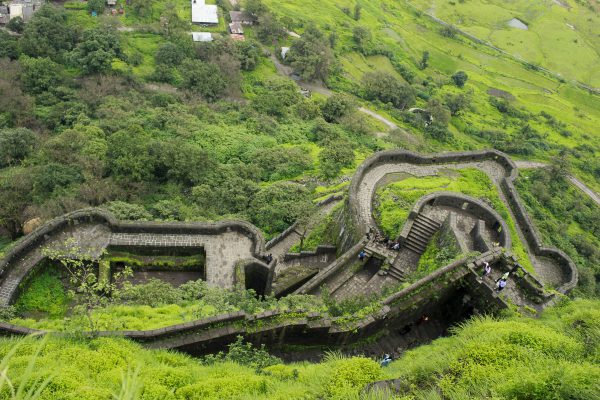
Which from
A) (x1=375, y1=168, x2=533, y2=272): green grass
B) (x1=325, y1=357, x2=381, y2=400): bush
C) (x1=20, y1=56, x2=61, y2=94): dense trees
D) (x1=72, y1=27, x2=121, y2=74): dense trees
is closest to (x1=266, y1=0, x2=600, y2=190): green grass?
(x1=72, y1=27, x2=121, y2=74): dense trees

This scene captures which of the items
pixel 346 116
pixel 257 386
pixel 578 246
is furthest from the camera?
pixel 346 116

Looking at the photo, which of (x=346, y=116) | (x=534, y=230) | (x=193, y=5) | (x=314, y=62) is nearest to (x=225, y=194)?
(x=534, y=230)

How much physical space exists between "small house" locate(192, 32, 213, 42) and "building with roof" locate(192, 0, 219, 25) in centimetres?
656

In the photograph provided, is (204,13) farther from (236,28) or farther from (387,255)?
(387,255)

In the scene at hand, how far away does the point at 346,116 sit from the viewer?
56.7 metres

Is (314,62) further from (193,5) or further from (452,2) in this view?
(452,2)

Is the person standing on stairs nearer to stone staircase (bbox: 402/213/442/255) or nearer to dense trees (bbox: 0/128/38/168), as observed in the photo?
stone staircase (bbox: 402/213/442/255)

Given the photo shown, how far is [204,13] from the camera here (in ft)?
259

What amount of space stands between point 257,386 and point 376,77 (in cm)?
7101

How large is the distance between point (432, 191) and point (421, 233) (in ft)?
15.1

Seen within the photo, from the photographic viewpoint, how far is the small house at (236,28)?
77938 mm

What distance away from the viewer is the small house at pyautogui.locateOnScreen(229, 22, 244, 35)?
7794 centimetres

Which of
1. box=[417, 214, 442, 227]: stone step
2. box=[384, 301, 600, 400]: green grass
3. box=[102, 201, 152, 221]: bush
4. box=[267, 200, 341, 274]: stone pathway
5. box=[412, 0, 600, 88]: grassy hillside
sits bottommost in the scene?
box=[267, 200, 341, 274]: stone pathway

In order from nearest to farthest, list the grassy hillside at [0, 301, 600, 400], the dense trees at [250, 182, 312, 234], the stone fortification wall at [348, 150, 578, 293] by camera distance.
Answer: the grassy hillside at [0, 301, 600, 400], the stone fortification wall at [348, 150, 578, 293], the dense trees at [250, 182, 312, 234]
